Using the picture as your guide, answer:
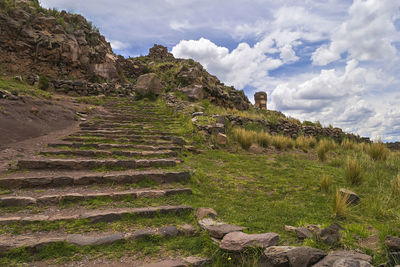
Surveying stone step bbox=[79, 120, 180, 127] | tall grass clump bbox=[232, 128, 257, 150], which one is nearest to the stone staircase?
stone step bbox=[79, 120, 180, 127]

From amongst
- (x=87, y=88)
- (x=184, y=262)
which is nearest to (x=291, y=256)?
(x=184, y=262)

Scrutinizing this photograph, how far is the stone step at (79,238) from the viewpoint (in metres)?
2.39

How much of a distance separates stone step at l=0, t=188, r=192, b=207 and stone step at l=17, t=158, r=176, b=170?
3.19 ft

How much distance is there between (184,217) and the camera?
134 inches

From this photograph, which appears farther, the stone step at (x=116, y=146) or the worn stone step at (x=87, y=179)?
the stone step at (x=116, y=146)

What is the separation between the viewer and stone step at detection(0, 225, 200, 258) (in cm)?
239

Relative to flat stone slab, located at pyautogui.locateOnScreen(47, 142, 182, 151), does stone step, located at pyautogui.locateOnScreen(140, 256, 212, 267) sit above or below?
below

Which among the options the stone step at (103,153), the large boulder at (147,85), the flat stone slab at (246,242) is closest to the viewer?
the flat stone slab at (246,242)

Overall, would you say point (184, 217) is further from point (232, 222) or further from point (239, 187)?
point (239, 187)

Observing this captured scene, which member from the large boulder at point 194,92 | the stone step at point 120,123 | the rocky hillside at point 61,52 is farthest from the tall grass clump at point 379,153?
the rocky hillside at point 61,52

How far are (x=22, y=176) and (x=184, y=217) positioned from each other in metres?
3.15

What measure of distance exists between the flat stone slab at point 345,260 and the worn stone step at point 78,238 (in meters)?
1.32

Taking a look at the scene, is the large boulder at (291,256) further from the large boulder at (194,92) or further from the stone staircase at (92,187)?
the large boulder at (194,92)

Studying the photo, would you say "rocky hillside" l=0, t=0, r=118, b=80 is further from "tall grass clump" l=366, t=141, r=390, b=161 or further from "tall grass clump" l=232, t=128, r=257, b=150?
"tall grass clump" l=366, t=141, r=390, b=161
